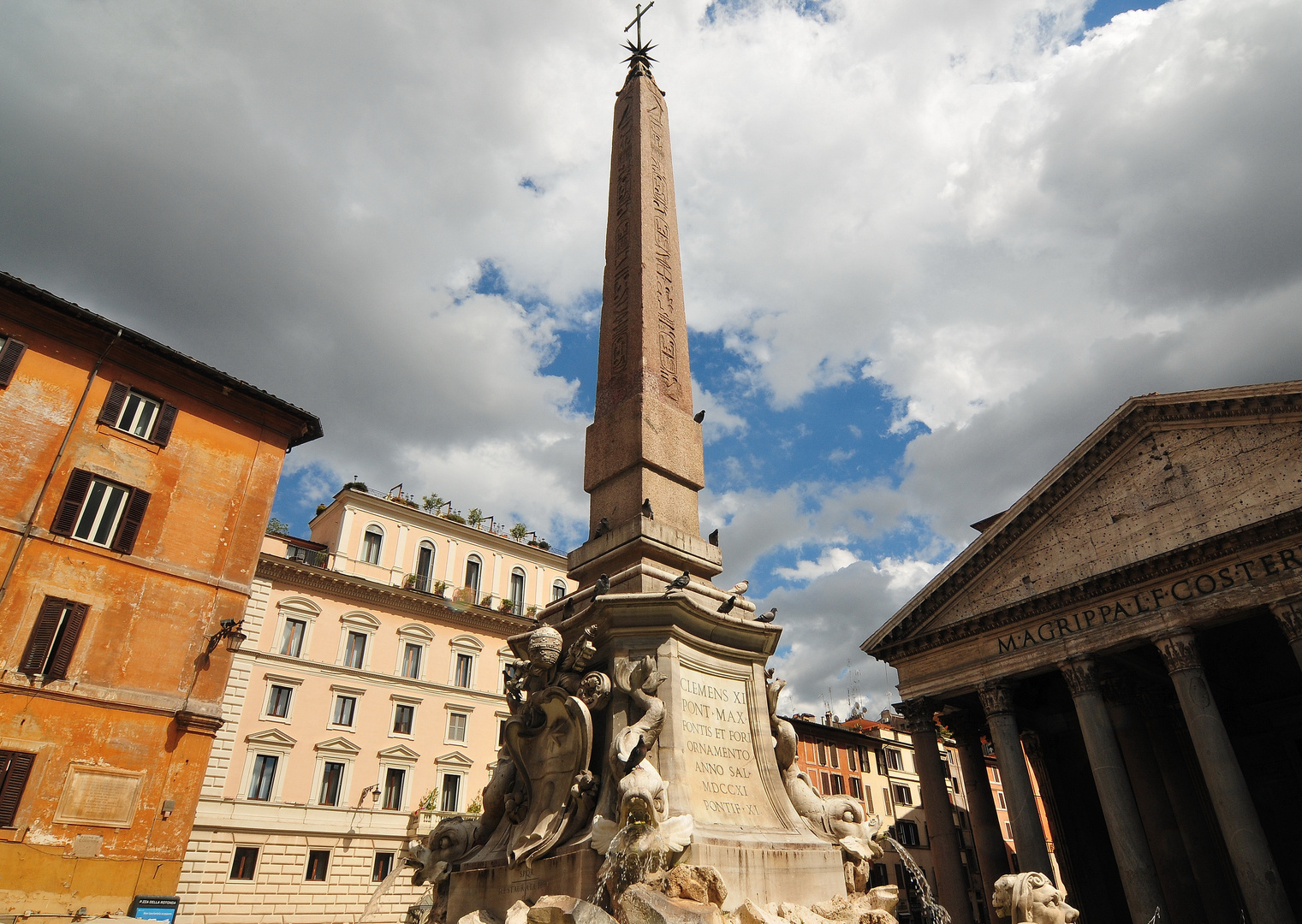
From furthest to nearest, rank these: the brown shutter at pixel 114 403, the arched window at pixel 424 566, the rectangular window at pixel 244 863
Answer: the arched window at pixel 424 566, the rectangular window at pixel 244 863, the brown shutter at pixel 114 403

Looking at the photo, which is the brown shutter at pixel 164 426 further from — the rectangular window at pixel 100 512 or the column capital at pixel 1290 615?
the column capital at pixel 1290 615

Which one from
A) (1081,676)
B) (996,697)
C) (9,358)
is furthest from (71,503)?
(1081,676)

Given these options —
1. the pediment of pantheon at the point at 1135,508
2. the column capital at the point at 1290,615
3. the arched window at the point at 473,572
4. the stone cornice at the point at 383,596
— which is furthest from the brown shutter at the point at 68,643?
the column capital at the point at 1290,615

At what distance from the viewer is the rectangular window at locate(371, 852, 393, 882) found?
23.4 m

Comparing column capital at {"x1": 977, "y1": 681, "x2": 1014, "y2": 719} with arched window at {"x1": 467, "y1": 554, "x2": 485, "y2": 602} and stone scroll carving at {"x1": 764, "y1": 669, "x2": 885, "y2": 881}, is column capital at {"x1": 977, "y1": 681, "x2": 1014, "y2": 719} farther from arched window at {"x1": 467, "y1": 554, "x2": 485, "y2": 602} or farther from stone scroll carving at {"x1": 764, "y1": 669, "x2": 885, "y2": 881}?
arched window at {"x1": 467, "y1": 554, "x2": 485, "y2": 602}

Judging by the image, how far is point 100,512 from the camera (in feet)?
53.7

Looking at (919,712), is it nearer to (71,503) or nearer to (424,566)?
(424,566)

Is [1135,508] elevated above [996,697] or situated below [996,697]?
above

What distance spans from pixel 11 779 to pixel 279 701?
10.5 metres

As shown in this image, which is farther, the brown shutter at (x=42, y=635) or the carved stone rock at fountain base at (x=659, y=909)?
the brown shutter at (x=42, y=635)

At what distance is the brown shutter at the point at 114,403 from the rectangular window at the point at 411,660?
1232cm

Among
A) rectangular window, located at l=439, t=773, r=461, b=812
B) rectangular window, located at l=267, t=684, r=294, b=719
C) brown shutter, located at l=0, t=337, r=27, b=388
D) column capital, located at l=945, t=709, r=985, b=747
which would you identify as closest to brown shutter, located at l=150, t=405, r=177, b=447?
brown shutter, located at l=0, t=337, r=27, b=388

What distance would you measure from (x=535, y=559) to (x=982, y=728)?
56.5ft

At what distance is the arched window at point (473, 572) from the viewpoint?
97.0 ft
